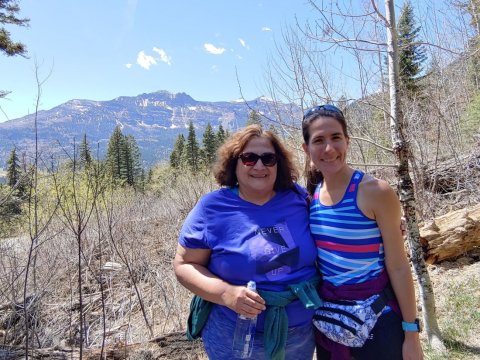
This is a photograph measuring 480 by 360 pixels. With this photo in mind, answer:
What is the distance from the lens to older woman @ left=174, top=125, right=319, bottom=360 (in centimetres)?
167

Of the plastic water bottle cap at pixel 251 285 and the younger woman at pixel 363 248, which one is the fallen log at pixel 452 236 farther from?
the plastic water bottle cap at pixel 251 285

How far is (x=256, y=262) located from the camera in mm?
1697

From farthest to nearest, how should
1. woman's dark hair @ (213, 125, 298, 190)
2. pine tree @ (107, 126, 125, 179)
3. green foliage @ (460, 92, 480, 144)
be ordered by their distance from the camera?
pine tree @ (107, 126, 125, 179) < green foliage @ (460, 92, 480, 144) < woman's dark hair @ (213, 125, 298, 190)

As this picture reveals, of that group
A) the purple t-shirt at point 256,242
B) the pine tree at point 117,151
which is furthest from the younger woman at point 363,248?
the pine tree at point 117,151

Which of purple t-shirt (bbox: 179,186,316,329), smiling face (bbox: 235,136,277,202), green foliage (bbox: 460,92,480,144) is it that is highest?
green foliage (bbox: 460,92,480,144)

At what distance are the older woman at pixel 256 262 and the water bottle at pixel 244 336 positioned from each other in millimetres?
36

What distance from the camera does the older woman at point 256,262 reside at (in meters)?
1.67

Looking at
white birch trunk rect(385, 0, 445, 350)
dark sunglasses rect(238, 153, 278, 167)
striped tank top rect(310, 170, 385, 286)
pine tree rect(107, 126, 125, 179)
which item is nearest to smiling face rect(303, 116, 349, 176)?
striped tank top rect(310, 170, 385, 286)

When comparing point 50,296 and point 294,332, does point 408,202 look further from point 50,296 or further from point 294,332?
point 50,296

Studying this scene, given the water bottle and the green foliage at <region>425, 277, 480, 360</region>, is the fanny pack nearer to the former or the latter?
the water bottle

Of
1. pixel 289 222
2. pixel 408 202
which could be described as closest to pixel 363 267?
pixel 289 222

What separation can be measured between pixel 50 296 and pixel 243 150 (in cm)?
538

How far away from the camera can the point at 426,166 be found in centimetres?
664

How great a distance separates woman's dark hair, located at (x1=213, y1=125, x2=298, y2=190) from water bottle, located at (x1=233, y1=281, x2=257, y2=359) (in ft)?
2.09
